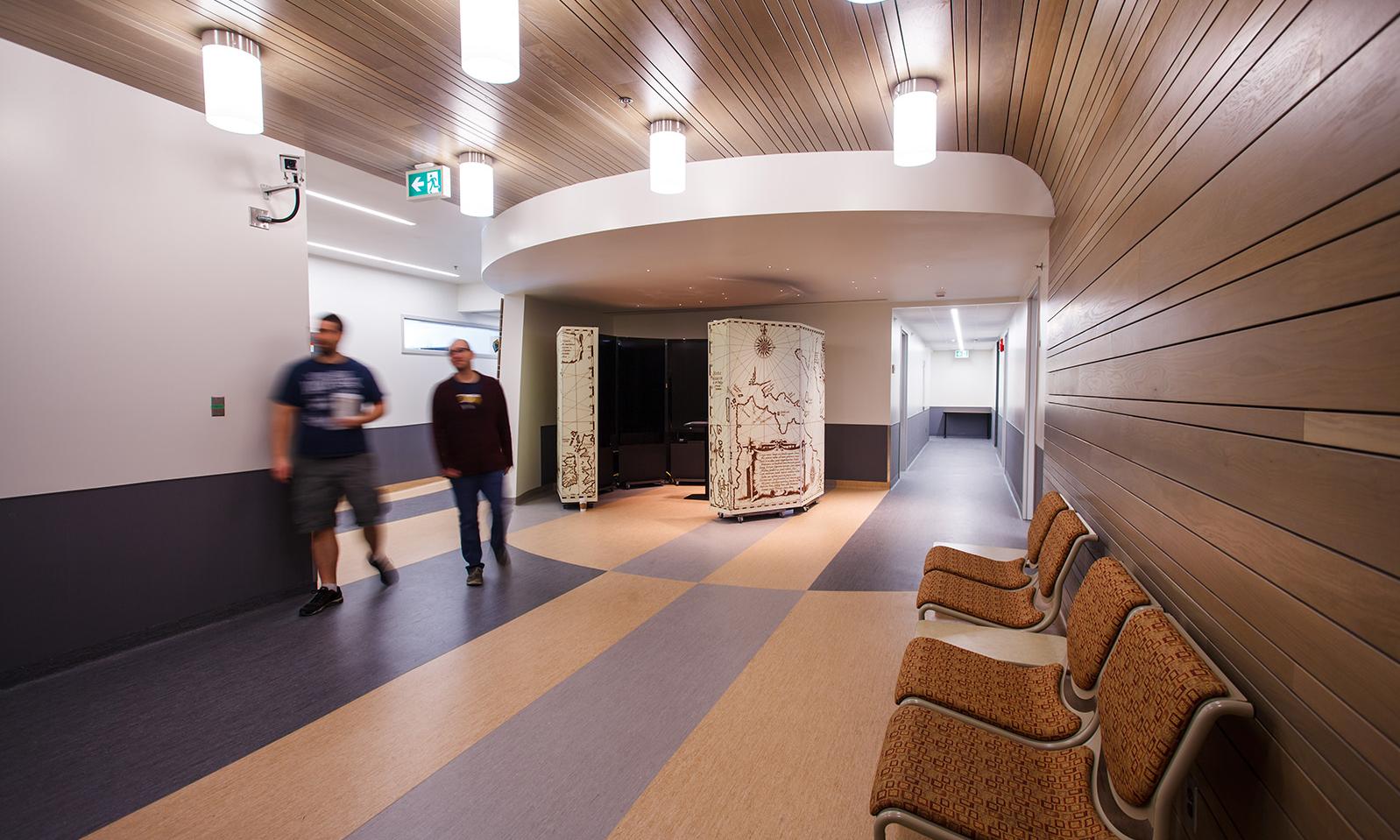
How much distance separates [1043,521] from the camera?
10.5 feet

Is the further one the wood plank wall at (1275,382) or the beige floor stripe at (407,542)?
the beige floor stripe at (407,542)

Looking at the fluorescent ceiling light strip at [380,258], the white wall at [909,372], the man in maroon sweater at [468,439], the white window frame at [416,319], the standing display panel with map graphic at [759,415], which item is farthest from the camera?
the white window frame at [416,319]

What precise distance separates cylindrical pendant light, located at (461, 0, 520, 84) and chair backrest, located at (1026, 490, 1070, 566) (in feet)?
10.3

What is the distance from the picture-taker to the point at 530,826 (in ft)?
6.33

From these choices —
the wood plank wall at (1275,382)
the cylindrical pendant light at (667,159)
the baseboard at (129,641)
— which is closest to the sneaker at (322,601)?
the baseboard at (129,641)

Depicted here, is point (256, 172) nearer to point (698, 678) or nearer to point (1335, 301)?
point (698, 678)

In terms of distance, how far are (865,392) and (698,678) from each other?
655cm

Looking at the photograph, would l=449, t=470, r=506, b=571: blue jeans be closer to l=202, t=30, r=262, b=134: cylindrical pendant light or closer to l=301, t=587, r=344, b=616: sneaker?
l=301, t=587, r=344, b=616: sneaker

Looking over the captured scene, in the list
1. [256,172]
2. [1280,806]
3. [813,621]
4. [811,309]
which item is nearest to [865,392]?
[811,309]

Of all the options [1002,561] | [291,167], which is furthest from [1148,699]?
[291,167]

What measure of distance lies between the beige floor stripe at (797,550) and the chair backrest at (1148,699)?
9.27 feet

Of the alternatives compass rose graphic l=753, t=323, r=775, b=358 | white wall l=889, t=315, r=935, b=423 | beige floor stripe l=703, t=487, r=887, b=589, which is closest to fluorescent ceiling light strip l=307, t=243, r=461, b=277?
compass rose graphic l=753, t=323, r=775, b=358

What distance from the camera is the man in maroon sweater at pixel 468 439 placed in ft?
14.2

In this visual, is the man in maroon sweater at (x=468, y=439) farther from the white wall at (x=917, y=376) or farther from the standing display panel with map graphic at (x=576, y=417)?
the white wall at (x=917, y=376)
